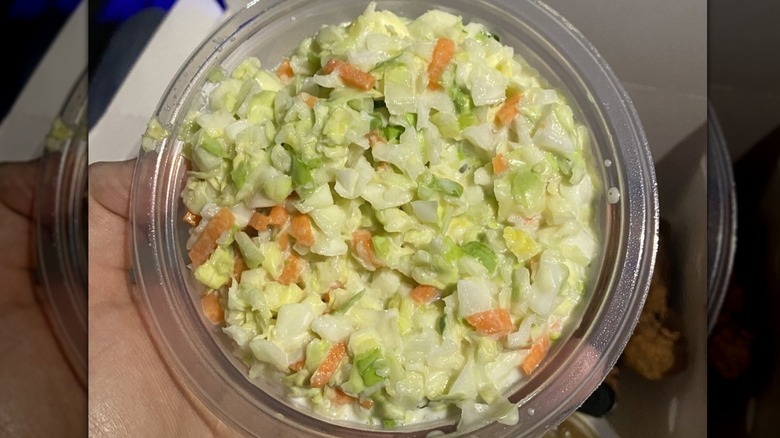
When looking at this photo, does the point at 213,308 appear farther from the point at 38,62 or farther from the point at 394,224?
the point at 38,62

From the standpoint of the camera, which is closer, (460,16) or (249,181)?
(249,181)

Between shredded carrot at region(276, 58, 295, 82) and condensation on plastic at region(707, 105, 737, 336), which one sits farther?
condensation on plastic at region(707, 105, 737, 336)

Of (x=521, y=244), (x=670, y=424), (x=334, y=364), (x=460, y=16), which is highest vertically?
(x=460, y=16)

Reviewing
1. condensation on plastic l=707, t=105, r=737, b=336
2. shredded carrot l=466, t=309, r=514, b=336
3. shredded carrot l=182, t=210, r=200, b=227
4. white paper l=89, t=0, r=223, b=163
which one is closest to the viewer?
shredded carrot l=466, t=309, r=514, b=336

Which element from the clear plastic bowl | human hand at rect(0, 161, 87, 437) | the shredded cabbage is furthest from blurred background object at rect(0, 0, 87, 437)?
the shredded cabbage

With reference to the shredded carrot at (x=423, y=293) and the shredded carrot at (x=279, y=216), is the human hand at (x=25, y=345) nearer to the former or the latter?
the shredded carrot at (x=279, y=216)

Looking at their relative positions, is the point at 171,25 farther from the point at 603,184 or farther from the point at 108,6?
the point at 603,184

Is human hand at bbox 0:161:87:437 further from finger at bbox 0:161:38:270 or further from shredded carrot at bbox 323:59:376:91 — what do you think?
shredded carrot at bbox 323:59:376:91

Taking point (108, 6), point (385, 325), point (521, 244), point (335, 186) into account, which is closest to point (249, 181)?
point (335, 186)
